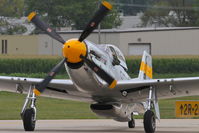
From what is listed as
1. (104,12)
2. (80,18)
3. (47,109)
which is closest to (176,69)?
(47,109)

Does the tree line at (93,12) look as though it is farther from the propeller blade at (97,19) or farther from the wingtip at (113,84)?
the propeller blade at (97,19)

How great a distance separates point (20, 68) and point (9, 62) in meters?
1.04

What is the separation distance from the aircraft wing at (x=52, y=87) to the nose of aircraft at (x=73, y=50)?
2.46 metres

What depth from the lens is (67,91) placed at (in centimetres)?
2281

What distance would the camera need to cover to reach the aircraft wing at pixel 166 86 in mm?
21672

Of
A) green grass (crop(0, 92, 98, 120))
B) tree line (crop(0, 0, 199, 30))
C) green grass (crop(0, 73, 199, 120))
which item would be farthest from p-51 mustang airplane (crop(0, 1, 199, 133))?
tree line (crop(0, 0, 199, 30))

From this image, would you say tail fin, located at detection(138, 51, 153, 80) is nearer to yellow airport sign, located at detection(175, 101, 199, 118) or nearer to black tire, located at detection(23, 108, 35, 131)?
yellow airport sign, located at detection(175, 101, 199, 118)

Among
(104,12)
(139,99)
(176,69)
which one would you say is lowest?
(176,69)

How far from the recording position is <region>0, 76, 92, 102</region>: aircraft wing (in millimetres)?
22250

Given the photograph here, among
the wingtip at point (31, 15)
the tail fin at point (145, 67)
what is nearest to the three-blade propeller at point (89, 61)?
the wingtip at point (31, 15)

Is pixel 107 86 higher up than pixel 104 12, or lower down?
lower down

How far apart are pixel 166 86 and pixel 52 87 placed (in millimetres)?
3664

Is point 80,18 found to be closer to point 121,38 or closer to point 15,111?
point 121,38

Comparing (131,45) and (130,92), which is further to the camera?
(131,45)
